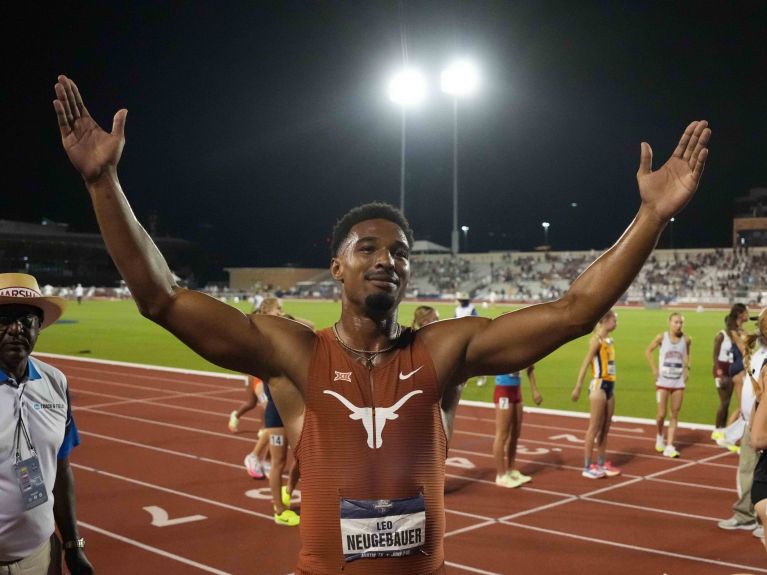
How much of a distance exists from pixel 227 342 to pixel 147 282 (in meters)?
0.32

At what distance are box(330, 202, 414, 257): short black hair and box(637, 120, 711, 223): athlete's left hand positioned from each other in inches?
32.0

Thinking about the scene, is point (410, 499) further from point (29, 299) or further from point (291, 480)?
point (291, 480)

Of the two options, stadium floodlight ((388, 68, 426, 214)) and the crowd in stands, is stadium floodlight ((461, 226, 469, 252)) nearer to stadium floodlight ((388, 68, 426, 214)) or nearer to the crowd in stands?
the crowd in stands

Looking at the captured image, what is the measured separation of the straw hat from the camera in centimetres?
332

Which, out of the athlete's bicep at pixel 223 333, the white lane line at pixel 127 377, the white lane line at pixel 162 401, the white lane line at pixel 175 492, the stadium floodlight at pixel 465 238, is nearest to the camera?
the athlete's bicep at pixel 223 333

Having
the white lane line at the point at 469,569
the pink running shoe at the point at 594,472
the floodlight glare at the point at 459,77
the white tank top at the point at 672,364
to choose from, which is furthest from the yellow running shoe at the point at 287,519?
the floodlight glare at the point at 459,77

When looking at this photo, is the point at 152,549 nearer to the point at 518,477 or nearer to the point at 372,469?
the point at 518,477

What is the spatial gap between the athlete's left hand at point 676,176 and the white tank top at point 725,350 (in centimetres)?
858

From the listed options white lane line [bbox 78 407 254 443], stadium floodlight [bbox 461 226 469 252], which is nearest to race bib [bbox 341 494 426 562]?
white lane line [bbox 78 407 254 443]

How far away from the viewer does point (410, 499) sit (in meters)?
2.27

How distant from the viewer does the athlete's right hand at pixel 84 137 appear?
7.60ft

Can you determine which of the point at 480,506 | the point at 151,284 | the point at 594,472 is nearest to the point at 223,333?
the point at 151,284

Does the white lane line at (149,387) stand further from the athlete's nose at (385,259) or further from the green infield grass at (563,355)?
the athlete's nose at (385,259)

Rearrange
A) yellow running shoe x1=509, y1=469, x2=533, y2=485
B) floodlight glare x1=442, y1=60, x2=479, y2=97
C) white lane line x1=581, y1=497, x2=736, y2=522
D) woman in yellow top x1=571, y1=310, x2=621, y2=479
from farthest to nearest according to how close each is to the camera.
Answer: floodlight glare x1=442, y1=60, x2=479, y2=97 < woman in yellow top x1=571, y1=310, x2=621, y2=479 < yellow running shoe x1=509, y1=469, x2=533, y2=485 < white lane line x1=581, y1=497, x2=736, y2=522
